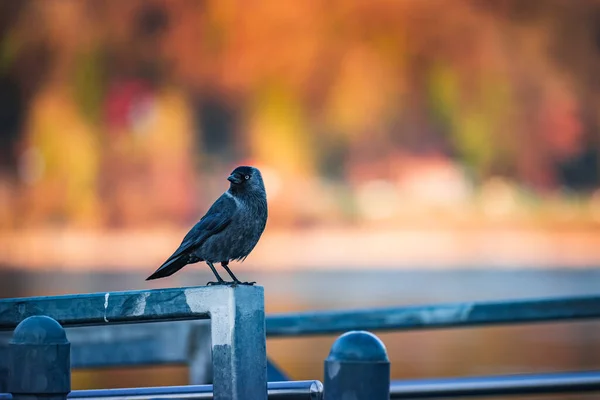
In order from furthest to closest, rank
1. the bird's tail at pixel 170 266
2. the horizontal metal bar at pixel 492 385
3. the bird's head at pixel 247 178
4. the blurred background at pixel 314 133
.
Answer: the blurred background at pixel 314 133
the horizontal metal bar at pixel 492 385
the bird's head at pixel 247 178
the bird's tail at pixel 170 266

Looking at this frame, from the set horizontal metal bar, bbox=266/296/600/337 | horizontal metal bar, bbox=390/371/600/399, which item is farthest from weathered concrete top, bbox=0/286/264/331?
horizontal metal bar, bbox=266/296/600/337

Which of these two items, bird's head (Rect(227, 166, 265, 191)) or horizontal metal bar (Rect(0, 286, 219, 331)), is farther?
bird's head (Rect(227, 166, 265, 191))

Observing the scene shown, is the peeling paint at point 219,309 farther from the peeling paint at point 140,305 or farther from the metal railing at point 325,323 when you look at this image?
the peeling paint at point 140,305

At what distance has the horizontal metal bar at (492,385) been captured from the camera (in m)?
4.13

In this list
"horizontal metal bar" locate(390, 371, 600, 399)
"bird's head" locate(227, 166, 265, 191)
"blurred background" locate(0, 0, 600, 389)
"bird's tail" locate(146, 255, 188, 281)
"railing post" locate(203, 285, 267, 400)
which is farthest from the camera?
"blurred background" locate(0, 0, 600, 389)

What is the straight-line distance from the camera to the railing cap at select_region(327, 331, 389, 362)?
8.61ft

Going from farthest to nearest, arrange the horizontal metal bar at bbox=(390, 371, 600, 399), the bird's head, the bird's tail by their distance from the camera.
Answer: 1. the horizontal metal bar at bbox=(390, 371, 600, 399)
2. the bird's head
3. the bird's tail

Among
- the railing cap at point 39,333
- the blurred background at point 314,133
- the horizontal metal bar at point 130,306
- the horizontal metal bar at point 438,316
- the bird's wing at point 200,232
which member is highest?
the blurred background at point 314,133

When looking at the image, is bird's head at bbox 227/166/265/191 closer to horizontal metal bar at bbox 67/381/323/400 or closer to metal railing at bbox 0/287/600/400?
metal railing at bbox 0/287/600/400

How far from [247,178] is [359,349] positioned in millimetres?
1247

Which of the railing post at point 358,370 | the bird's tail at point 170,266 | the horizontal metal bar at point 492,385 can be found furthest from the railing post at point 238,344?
the horizontal metal bar at point 492,385

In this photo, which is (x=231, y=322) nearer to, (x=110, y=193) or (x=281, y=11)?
(x=110, y=193)

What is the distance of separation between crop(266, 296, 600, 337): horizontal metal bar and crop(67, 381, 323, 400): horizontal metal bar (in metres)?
1.43

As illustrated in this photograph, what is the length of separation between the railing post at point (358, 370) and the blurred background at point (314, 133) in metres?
30.6
